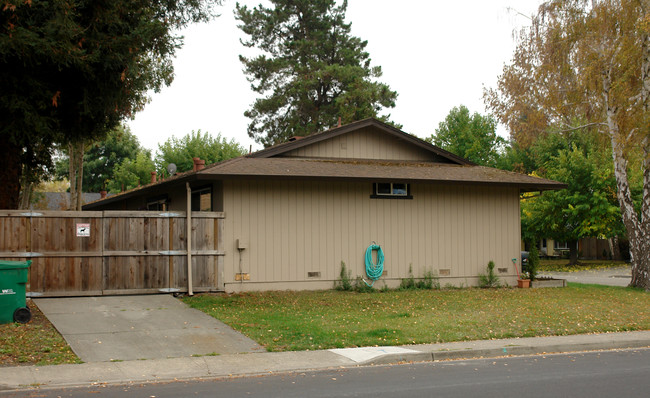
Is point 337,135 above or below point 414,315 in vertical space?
above

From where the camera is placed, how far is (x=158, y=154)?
5509 cm

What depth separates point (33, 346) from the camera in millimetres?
9750

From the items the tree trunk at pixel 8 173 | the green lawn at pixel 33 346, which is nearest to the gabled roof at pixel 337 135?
the tree trunk at pixel 8 173

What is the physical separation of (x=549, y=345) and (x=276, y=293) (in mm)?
7592

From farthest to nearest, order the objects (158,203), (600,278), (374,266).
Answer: (600,278) → (158,203) → (374,266)

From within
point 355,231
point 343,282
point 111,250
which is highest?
point 355,231

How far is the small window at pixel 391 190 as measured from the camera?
712 inches

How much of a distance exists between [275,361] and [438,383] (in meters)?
2.51

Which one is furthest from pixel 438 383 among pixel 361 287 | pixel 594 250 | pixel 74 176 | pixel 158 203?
pixel 594 250

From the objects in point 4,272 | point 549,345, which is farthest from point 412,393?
point 4,272

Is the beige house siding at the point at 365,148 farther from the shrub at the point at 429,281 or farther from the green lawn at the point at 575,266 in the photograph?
the green lawn at the point at 575,266

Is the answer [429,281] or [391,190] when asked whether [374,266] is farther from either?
[391,190]

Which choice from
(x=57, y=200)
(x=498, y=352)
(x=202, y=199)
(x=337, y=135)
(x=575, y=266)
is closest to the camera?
(x=498, y=352)

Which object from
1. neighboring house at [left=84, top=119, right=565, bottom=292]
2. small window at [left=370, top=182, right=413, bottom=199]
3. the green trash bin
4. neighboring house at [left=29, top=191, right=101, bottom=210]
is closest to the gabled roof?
neighboring house at [left=84, top=119, right=565, bottom=292]
